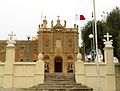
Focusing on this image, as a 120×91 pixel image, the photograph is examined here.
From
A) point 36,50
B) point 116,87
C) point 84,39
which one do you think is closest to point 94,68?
point 116,87

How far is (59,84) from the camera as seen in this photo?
2327 centimetres

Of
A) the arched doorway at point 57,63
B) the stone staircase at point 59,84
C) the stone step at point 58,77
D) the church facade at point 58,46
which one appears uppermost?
the church facade at point 58,46

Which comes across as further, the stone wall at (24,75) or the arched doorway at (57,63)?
the arched doorway at (57,63)

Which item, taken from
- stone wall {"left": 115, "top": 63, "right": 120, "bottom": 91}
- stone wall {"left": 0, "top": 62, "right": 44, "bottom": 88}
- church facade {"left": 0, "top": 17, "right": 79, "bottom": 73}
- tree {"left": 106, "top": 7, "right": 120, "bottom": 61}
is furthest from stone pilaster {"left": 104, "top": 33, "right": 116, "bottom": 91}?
church facade {"left": 0, "top": 17, "right": 79, "bottom": 73}

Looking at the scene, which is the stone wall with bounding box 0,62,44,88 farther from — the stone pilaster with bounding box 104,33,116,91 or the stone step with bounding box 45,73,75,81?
the stone pilaster with bounding box 104,33,116,91

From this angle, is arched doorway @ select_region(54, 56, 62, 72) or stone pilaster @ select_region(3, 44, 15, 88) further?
arched doorway @ select_region(54, 56, 62, 72)

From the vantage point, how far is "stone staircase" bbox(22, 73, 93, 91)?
21484mm

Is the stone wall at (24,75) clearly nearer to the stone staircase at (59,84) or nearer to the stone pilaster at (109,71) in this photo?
the stone staircase at (59,84)

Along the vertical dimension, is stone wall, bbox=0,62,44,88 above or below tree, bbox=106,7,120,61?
below

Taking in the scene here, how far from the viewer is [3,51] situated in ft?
187

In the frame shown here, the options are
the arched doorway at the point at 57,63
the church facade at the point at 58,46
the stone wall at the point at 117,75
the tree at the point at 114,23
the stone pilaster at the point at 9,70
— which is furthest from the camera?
the arched doorway at the point at 57,63

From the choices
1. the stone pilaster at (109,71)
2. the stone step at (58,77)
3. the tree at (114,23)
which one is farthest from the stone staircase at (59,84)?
the tree at (114,23)

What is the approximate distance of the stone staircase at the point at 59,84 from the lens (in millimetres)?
21484

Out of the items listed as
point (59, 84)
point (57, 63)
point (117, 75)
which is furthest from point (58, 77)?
point (57, 63)
